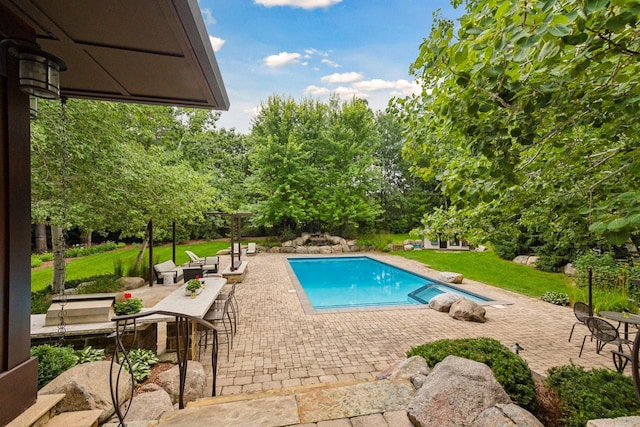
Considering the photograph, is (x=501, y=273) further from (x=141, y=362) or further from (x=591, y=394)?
(x=141, y=362)

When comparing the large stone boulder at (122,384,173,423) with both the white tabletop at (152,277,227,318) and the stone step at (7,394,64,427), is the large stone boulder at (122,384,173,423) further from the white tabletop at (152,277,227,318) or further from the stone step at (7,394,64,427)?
the white tabletop at (152,277,227,318)

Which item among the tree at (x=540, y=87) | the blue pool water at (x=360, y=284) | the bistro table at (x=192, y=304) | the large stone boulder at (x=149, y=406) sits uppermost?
the tree at (x=540, y=87)

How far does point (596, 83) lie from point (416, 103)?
1496 millimetres

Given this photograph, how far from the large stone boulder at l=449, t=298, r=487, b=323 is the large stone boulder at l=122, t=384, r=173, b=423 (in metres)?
5.13

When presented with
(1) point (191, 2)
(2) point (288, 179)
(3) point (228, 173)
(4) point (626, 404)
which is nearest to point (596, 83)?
(4) point (626, 404)

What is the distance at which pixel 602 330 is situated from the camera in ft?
12.9

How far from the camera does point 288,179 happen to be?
Answer: 57.0 feet

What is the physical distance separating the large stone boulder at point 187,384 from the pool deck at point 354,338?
10.1 inches

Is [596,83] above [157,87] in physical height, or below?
below

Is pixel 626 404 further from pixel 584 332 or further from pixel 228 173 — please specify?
pixel 228 173

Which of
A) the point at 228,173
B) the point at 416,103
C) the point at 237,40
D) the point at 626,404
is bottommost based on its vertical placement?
the point at 626,404

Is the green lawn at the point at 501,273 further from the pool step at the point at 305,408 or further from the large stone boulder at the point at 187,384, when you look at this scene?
the large stone boulder at the point at 187,384

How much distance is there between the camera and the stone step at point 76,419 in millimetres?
2082

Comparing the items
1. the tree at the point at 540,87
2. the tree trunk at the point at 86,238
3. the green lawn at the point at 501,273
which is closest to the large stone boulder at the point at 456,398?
the tree at the point at 540,87
